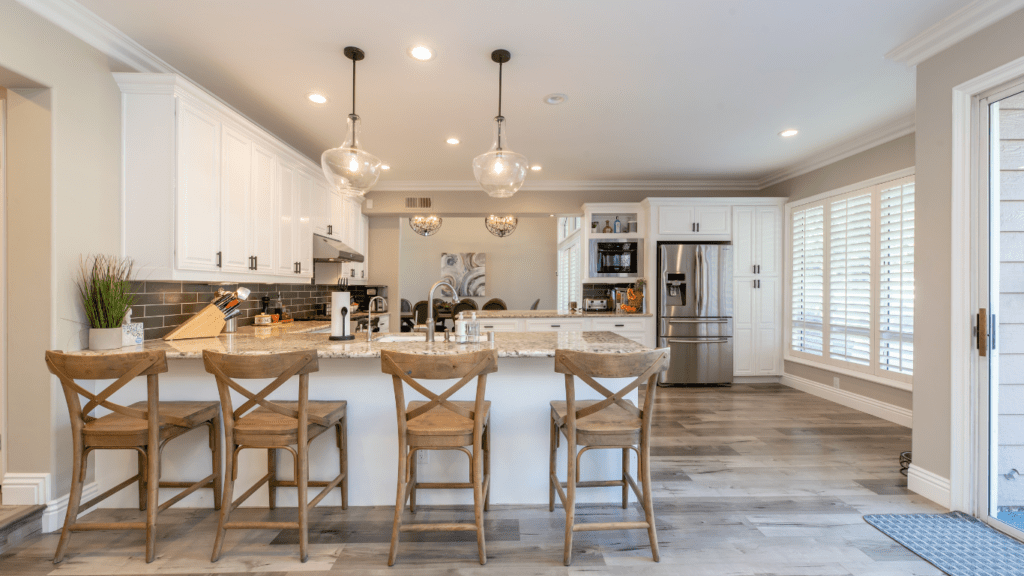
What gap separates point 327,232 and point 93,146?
245cm

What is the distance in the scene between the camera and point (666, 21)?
240cm

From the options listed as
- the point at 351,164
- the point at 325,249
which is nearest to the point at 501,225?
the point at 325,249

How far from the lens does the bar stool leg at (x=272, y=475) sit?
96.4 inches

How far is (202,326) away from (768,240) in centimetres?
575

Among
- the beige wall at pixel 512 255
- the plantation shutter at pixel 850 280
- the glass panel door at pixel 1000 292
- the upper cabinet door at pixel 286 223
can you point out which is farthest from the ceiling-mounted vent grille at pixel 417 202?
the glass panel door at pixel 1000 292

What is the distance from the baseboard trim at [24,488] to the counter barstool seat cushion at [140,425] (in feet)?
1.68

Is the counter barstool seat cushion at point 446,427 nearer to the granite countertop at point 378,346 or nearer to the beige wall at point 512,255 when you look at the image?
A: the granite countertop at point 378,346

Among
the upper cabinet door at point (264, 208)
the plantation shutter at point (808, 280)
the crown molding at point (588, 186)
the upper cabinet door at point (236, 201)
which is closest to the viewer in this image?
the upper cabinet door at point (236, 201)

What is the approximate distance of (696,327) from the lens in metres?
5.54

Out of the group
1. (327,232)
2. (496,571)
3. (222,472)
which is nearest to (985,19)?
(496,571)

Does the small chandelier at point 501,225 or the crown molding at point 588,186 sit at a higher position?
the crown molding at point 588,186

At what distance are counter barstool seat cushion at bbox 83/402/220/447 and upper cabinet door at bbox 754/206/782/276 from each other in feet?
18.5

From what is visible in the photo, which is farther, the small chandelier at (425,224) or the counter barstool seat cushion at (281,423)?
the small chandelier at (425,224)

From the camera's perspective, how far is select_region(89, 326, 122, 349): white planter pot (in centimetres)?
238
